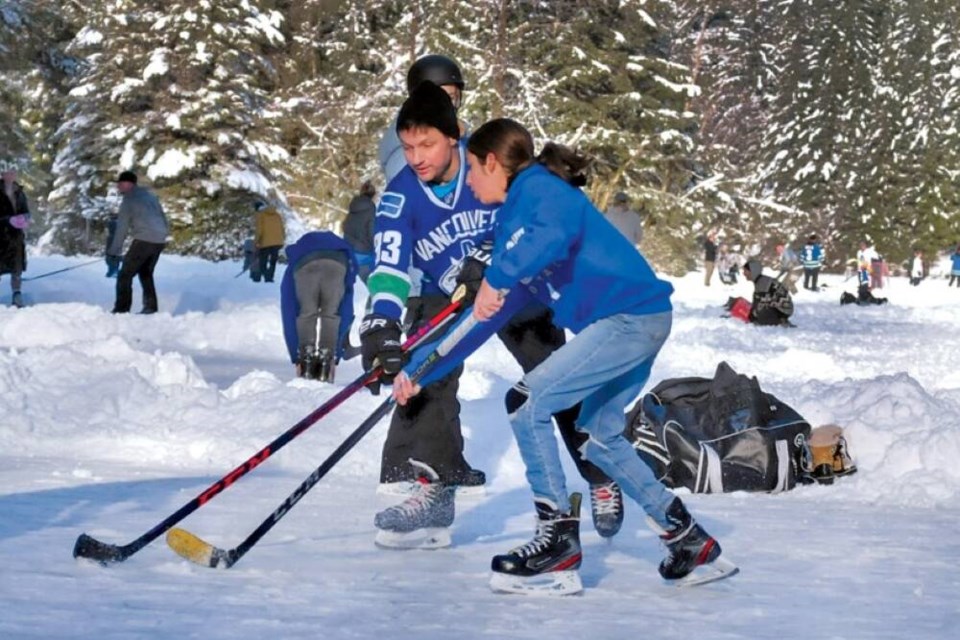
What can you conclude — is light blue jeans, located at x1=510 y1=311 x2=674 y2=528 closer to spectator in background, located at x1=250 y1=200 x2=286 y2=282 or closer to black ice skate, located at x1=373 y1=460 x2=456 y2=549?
black ice skate, located at x1=373 y1=460 x2=456 y2=549

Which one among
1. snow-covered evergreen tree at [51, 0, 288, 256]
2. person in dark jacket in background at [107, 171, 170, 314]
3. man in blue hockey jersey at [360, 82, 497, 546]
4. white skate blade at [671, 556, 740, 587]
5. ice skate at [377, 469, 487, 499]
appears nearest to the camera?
white skate blade at [671, 556, 740, 587]

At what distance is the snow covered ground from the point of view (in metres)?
4.16

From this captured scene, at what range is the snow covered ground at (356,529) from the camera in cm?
416

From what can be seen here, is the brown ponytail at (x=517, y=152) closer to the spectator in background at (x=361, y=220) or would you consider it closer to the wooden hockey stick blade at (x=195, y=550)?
the wooden hockey stick blade at (x=195, y=550)

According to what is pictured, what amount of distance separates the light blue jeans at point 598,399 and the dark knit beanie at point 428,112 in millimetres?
1066

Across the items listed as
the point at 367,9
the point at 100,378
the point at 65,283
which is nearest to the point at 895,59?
the point at 367,9

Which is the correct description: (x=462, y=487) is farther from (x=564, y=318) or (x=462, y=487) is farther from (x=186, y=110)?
(x=186, y=110)

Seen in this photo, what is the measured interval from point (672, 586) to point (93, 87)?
105 feet

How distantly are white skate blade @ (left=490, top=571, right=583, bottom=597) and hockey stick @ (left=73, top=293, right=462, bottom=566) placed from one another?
826 mm

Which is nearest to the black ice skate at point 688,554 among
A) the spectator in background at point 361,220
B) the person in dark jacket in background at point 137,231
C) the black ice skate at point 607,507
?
the black ice skate at point 607,507

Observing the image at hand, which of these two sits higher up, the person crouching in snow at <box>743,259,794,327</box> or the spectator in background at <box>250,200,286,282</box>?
the spectator in background at <box>250,200,286,282</box>

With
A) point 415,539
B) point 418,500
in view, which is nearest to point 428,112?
point 418,500

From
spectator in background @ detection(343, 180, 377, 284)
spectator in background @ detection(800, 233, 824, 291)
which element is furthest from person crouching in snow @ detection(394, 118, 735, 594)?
spectator in background @ detection(800, 233, 824, 291)

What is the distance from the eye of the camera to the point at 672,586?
477 cm
